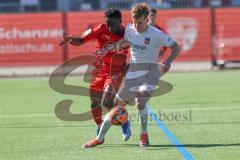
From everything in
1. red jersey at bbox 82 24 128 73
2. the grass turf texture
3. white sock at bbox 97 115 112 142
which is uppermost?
red jersey at bbox 82 24 128 73

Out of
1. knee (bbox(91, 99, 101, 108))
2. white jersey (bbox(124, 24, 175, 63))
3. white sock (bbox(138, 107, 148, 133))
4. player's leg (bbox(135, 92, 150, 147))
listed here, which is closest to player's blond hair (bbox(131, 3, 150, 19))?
white jersey (bbox(124, 24, 175, 63))

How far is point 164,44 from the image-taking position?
1053 cm

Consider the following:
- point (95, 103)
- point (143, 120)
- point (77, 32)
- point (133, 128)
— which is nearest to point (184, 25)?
point (77, 32)

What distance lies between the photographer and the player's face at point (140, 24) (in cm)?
1021

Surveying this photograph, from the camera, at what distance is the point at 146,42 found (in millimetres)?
10484

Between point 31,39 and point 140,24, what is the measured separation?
17.5 m

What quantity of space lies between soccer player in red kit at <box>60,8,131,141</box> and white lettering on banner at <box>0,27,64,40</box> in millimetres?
16244

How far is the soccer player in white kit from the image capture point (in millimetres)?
10281

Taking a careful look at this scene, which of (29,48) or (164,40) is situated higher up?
(164,40)

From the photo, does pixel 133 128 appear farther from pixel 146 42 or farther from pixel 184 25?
pixel 184 25

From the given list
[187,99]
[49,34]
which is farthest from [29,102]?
[49,34]

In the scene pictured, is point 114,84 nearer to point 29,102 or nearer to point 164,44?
point 164,44

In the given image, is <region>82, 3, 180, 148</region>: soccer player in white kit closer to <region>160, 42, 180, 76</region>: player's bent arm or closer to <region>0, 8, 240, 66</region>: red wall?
<region>160, 42, 180, 76</region>: player's bent arm

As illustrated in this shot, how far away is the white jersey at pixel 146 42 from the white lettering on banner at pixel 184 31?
665 inches
